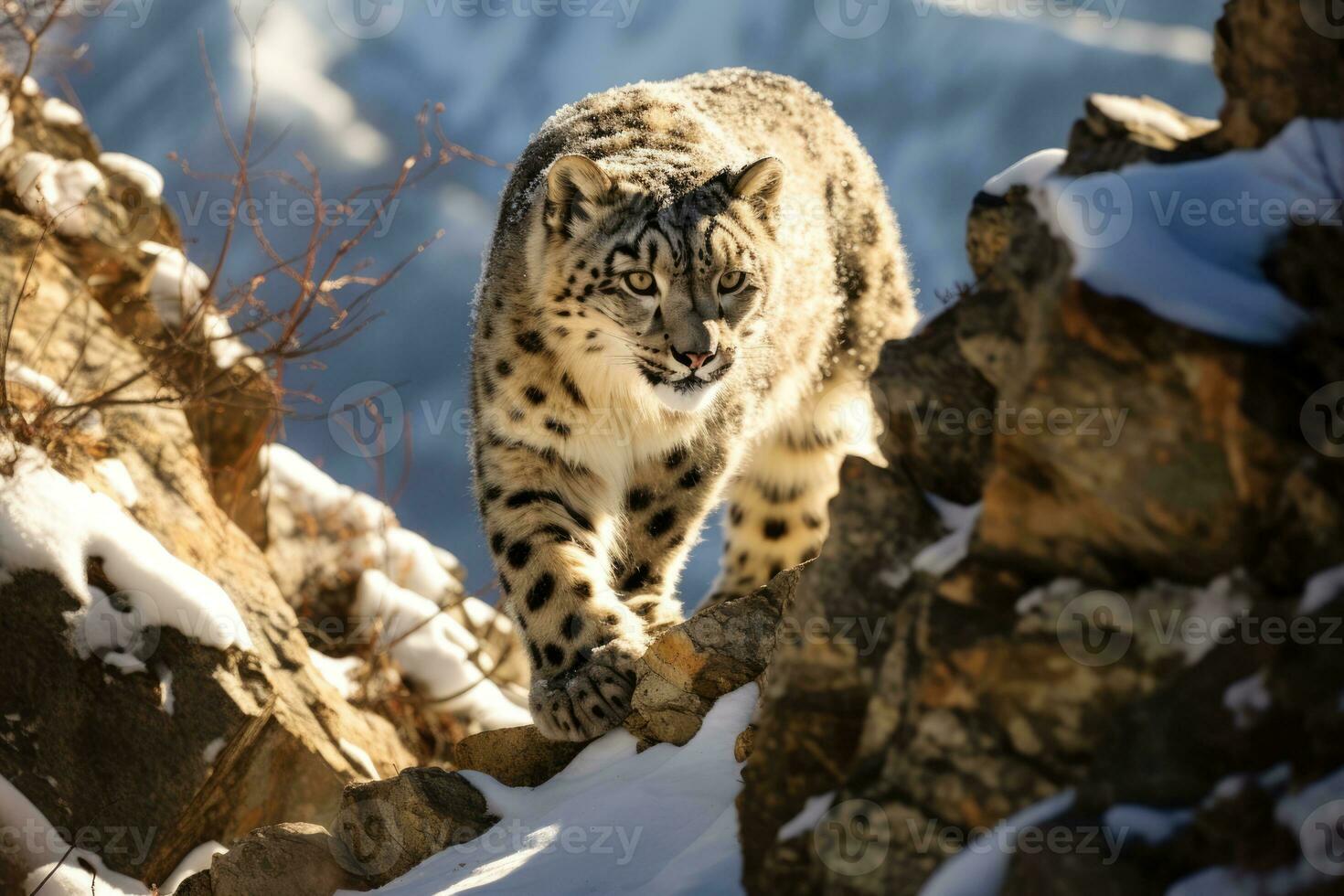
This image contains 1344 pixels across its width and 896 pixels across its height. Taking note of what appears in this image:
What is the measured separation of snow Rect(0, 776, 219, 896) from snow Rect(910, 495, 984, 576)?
12.5ft

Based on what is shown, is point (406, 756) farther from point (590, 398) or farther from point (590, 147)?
point (590, 147)

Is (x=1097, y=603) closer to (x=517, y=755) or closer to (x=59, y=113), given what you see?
(x=517, y=755)

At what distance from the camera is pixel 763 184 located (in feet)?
18.4

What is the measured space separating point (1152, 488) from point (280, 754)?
4.64 meters

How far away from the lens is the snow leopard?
5.14m

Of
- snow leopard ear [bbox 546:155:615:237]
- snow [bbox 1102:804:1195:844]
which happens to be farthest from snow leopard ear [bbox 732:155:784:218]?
snow [bbox 1102:804:1195:844]

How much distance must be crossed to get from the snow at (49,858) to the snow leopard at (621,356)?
1.89 m

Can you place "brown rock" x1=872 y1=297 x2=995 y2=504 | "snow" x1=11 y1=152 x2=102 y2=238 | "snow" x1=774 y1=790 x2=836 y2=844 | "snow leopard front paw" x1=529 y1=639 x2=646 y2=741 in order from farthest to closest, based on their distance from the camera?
"snow" x1=11 y1=152 x2=102 y2=238
"snow leopard front paw" x1=529 y1=639 x2=646 y2=741
"brown rock" x1=872 y1=297 x2=995 y2=504
"snow" x1=774 y1=790 x2=836 y2=844

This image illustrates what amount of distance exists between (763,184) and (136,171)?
6.11 meters

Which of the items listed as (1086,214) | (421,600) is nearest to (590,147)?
(1086,214)

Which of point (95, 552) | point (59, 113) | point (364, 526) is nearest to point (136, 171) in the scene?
point (59, 113)

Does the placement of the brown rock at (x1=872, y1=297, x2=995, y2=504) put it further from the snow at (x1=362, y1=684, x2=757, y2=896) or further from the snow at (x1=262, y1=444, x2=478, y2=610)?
the snow at (x1=262, y1=444, x2=478, y2=610)

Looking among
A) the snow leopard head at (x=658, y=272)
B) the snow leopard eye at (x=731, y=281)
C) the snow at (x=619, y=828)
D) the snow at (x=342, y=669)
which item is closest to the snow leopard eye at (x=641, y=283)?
the snow leopard head at (x=658, y=272)

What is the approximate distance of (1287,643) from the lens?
2039 mm
